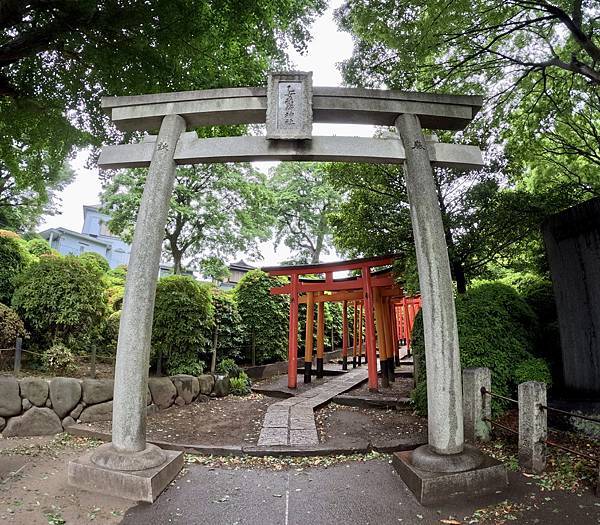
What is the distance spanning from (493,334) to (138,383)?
216 inches

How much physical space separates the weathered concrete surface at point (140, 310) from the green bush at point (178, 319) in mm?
4343

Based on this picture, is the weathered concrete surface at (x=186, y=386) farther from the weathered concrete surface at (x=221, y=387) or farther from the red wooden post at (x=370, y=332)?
the red wooden post at (x=370, y=332)

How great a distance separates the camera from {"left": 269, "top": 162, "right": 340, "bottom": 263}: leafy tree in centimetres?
2827

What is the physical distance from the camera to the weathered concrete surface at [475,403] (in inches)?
215

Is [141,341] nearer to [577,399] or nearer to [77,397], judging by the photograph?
[77,397]

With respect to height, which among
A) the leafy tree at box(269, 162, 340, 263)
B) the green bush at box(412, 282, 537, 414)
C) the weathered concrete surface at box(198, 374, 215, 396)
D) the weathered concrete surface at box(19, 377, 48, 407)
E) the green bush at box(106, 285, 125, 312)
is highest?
the leafy tree at box(269, 162, 340, 263)

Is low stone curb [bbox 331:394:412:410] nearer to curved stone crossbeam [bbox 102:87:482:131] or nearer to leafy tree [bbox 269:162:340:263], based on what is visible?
curved stone crossbeam [bbox 102:87:482:131]

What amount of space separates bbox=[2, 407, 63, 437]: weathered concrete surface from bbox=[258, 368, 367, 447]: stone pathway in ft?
11.0

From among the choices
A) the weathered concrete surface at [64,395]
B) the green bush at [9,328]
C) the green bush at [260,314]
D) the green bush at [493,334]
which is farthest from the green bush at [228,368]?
the green bush at [493,334]

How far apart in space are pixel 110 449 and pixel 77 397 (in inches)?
112

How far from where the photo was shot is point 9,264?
852 centimetres

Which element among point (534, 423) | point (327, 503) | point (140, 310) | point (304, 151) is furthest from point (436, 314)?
point (140, 310)

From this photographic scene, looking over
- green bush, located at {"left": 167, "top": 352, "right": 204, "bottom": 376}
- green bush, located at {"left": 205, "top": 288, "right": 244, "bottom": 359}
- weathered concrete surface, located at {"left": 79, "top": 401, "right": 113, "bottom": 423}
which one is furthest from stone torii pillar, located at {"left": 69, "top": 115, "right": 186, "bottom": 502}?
green bush, located at {"left": 205, "top": 288, "right": 244, "bottom": 359}

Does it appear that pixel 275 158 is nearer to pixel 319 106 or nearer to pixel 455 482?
pixel 319 106
